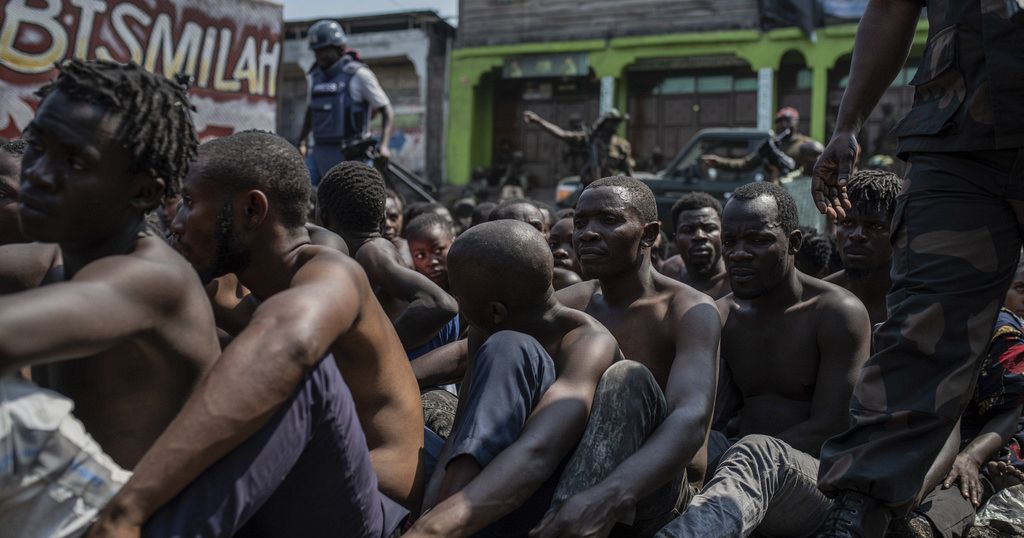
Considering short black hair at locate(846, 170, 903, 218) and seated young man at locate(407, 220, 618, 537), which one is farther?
short black hair at locate(846, 170, 903, 218)

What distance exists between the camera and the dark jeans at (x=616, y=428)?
264 centimetres

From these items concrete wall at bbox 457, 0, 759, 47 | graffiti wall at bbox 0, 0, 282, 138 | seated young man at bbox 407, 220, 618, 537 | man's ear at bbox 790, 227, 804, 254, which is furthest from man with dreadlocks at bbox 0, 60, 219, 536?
concrete wall at bbox 457, 0, 759, 47

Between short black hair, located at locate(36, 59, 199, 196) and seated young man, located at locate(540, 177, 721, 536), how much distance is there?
124cm

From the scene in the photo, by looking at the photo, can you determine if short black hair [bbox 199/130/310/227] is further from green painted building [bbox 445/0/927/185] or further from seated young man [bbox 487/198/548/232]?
green painted building [bbox 445/0/927/185]

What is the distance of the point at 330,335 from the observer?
213cm

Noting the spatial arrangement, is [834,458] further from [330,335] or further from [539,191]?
[539,191]

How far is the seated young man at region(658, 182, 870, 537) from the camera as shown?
3248 millimetres

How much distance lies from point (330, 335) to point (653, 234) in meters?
1.94

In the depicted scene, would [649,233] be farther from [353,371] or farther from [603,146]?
[603,146]

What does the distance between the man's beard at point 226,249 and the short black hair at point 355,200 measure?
2138mm

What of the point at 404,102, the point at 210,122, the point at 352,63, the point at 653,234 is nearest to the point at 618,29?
the point at 404,102

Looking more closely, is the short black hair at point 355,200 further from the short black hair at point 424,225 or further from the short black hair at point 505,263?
the short black hair at point 505,263

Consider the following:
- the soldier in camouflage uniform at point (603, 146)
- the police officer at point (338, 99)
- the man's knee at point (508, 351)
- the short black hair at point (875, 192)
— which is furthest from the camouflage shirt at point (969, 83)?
the soldier in camouflage uniform at point (603, 146)

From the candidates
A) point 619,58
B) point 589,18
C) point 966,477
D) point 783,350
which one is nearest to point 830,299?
point 783,350
